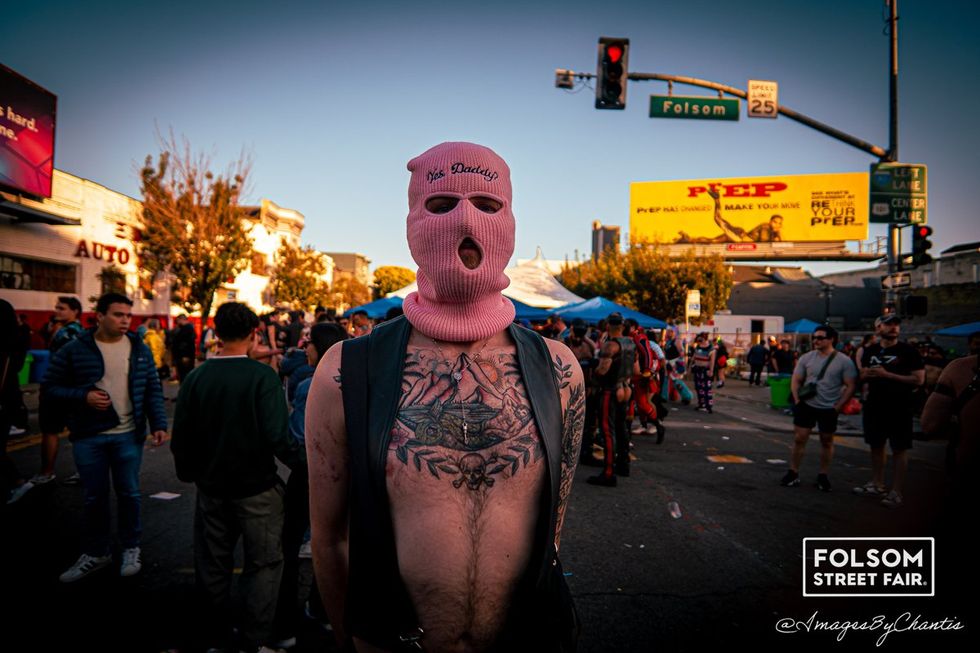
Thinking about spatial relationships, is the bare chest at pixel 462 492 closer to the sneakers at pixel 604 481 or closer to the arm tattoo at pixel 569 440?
the arm tattoo at pixel 569 440

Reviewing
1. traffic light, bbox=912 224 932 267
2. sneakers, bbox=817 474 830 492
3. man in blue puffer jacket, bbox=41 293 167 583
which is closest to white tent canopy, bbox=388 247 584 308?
traffic light, bbox=912 224 932 267

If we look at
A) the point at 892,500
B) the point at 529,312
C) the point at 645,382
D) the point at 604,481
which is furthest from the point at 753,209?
the point at 604,481

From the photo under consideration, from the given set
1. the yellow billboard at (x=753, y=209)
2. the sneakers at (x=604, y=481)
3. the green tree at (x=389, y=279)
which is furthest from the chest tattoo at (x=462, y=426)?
the green tree at (x=389, y=279)

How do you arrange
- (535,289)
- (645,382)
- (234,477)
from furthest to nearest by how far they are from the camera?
(535,289), (645,382), (234,477)

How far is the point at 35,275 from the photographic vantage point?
56.4ft

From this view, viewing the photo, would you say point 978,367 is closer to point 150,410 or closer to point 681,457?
point 681,457

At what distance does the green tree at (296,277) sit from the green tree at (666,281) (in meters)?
20.5

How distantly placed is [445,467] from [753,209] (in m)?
50.4

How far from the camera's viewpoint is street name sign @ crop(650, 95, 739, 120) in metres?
8.02

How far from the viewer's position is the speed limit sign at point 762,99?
8297mm

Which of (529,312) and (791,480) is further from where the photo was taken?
(529,312)

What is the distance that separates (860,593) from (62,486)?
8010 millimetres

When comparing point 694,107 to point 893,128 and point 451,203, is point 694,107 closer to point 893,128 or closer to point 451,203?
point 893,128

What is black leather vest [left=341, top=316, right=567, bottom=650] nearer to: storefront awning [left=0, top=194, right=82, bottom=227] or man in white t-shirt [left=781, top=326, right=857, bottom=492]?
man in white t-shirt [left=781, top=326, right=857, bottom=492]
